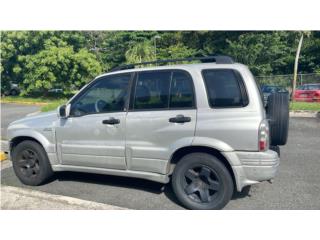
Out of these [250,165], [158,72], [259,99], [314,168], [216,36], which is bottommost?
[314,168]

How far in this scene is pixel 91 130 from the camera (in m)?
3.88

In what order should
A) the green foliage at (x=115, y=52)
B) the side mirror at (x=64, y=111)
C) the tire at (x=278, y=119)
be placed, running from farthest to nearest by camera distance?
1. the green foliage at (x=115, y=52)
2. the side mirror at (x=64, y=111)
3. the tire at (x=278, y=119)

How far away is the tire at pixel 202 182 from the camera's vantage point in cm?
331

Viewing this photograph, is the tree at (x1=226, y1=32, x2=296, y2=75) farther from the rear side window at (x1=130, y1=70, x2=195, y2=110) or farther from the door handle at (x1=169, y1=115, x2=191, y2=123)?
the door handle at (x1=169, y1=115, x2=191, y2=123)

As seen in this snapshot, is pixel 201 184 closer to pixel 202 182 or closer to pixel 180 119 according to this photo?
pixel 202 182

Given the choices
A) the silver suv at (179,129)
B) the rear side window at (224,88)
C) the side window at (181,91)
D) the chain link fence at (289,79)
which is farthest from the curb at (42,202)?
the chain link fence at (289,79)

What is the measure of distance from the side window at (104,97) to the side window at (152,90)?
0.19m

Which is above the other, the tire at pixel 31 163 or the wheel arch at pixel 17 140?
the wheel arch at pixel 17 140

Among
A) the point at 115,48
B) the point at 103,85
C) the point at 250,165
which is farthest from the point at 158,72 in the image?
the point at 115,48

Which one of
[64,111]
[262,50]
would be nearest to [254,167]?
[64,111]

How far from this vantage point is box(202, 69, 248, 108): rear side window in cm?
326

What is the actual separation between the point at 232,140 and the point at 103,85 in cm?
196

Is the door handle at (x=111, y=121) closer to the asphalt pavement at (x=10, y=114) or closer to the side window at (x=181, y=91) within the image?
the side window at (x=181, y=91)

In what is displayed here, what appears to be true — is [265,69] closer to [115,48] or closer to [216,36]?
[216,36]
